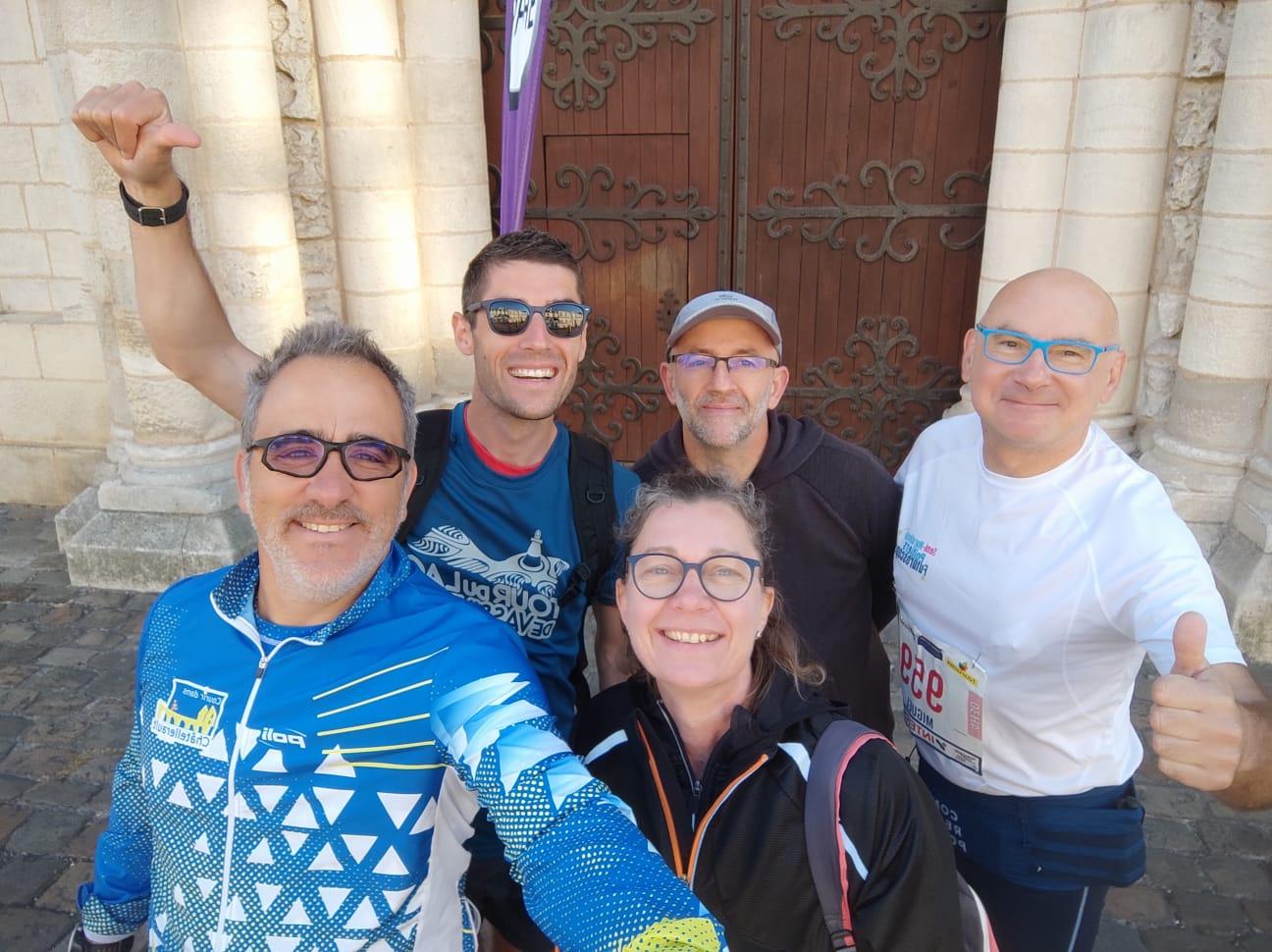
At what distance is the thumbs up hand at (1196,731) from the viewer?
121cm

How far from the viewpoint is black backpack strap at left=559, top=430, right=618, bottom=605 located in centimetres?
208

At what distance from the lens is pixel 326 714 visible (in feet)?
4.63

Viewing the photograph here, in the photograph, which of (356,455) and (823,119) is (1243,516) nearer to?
(823,119)

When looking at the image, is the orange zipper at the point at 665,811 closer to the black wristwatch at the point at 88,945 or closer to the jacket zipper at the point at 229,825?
the jacket zipper at the point at 229,825

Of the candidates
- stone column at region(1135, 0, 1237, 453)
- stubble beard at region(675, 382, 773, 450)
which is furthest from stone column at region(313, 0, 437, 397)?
stone column at region(1135, 0, 1237, 453)

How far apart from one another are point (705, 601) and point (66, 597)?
4337mm

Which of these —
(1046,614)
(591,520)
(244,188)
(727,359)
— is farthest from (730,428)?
(244,188)

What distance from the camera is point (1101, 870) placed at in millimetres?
1801

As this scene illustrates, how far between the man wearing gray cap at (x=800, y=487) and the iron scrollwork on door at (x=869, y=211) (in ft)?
10.0

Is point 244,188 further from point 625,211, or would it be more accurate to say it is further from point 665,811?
point 665,811

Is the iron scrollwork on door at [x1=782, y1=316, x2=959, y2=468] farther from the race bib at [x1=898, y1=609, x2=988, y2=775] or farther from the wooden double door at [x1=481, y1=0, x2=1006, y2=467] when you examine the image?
the race bib at [x1=898, y1=609, x2=988, y2=775]

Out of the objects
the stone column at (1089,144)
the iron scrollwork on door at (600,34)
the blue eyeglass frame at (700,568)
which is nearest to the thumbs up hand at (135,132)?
the blue eyeglass frame at (700,568)

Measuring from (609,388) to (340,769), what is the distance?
4.41m

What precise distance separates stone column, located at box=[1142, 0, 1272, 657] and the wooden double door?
47.3 inches
